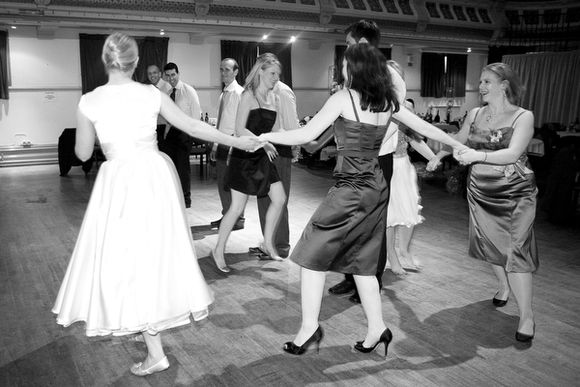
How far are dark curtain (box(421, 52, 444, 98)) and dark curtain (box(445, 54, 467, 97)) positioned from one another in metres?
0.28

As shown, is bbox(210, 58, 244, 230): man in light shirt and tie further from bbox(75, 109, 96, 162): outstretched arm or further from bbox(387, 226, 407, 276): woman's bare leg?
bbox(75, 109, 96, 162): outstretched arm

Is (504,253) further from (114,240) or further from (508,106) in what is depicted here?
(114,240)

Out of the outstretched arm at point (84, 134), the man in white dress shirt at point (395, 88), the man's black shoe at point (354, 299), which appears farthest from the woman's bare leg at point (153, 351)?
the man's black shoe at point (354, 299)

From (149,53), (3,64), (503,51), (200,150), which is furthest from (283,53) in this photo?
(503,51)

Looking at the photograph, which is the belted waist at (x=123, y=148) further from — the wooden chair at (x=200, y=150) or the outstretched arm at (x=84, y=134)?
the wooden chair at (x=200, y=150)

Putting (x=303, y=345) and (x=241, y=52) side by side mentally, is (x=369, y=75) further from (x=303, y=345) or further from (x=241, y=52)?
(x=241, y=52)

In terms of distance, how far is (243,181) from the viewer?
160 inches

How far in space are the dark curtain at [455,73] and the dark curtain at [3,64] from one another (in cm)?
1335

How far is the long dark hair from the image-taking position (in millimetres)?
2406

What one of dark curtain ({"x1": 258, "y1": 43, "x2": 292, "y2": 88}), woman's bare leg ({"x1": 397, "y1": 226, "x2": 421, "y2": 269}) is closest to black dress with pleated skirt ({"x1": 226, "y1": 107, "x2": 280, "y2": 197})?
woman's bare leg ({"x1": 397, "y1": 226, "x2": 421, "y2": 269})

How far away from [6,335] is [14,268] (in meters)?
1.39

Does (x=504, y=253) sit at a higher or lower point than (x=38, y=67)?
lower

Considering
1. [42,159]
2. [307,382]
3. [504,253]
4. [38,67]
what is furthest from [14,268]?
[38,67]

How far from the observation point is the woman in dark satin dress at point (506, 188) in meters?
2.89
